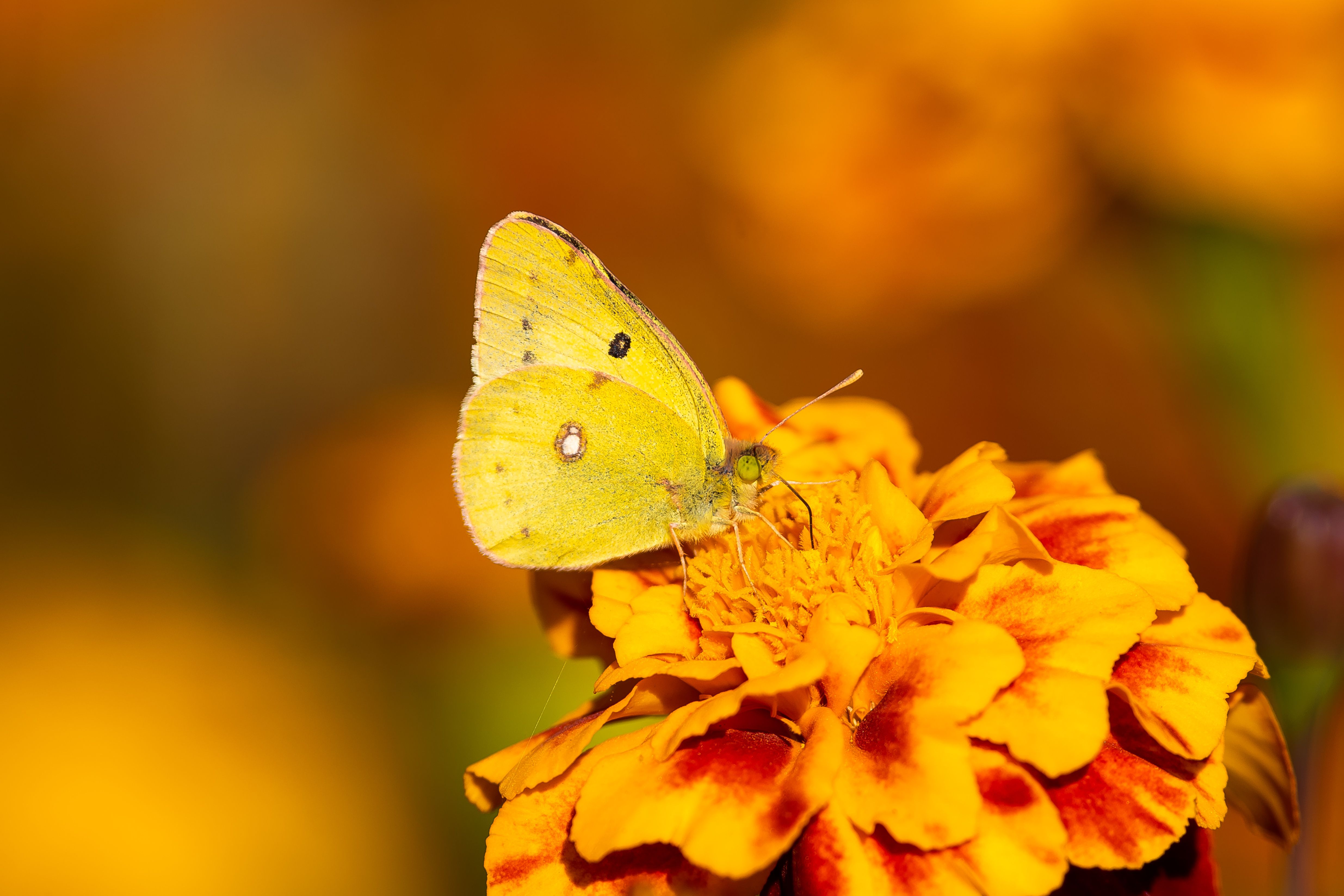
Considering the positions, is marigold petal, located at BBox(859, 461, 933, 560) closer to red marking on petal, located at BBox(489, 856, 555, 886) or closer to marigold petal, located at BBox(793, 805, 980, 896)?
marigold petal, located at BBox(793, 805, 980, 896)

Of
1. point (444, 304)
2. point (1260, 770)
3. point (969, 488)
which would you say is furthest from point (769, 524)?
point (444, 304)

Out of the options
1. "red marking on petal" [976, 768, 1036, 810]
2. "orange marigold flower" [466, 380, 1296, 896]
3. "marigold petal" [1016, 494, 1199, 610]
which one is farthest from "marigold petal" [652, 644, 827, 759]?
"marigold petal" [1016, 494, 1199, 610]

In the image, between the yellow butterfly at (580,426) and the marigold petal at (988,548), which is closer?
the marigold petal at (988,548)

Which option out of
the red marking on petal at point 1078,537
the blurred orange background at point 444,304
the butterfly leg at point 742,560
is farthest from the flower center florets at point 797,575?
the blurred orange background at point 444,304

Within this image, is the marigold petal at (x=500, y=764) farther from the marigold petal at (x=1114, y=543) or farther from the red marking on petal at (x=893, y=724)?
the marigold petal at (x=1114, y=543)

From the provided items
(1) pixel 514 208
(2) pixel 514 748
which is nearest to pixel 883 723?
(2) pixel 514 748

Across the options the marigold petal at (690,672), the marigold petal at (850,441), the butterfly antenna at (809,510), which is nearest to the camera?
the marigold petal at (690,672)
